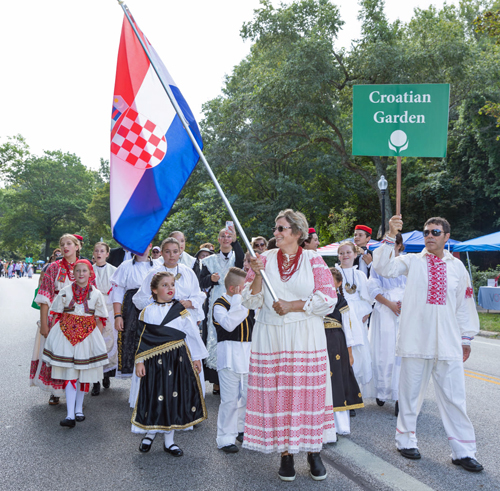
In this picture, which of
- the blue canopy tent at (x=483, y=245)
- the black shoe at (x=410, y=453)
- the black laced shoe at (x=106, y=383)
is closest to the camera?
the black shoe at (x=410, y=453)

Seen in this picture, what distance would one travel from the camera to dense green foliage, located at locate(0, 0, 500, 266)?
2134cm

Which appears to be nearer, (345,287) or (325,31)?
(345,287)

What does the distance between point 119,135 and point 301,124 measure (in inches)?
788

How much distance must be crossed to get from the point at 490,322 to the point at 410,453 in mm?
11140

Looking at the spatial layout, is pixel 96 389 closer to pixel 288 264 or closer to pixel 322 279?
pixel 288 264

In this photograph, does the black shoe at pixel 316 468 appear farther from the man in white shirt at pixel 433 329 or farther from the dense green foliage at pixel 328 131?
the dense green foliage at pixel 328 131

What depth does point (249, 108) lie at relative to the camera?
926 inches

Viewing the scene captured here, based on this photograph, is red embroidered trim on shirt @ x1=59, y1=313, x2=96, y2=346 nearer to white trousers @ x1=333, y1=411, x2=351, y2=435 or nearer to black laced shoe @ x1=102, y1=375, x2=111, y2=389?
black laced shoe @ x1=102, y1=375, x2=111, y2=389

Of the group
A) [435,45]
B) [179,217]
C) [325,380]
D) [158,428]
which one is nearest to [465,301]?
[325,380]

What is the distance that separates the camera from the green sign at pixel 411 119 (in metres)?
5.07

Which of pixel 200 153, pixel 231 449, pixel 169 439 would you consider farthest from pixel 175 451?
pixel 200 153

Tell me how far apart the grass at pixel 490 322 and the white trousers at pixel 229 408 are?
10300mm

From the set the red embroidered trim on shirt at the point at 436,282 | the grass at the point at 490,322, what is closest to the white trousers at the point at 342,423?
the red embroidered trim on shirt at the point at 436,282

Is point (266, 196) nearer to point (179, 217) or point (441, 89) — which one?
point (179, 217)
